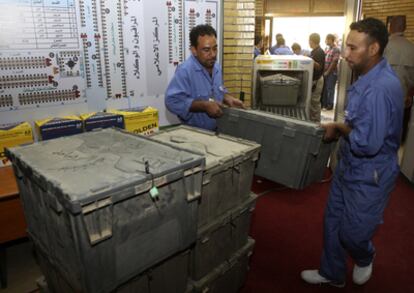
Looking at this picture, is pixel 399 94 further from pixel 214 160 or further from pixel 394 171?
pixel 214 160

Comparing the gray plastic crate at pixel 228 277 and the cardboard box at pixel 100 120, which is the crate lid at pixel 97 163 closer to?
the gray plastic crate at pixel 228 277

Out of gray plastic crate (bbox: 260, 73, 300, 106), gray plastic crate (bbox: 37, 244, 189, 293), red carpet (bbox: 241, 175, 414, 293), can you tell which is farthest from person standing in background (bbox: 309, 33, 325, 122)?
gray plastic crate (bbox: 37, 244, 189, 293)

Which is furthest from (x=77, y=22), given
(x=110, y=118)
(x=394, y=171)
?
(x=394, y=171)

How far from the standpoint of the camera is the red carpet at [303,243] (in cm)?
256

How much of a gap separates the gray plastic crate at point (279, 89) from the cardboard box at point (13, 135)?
111 inches

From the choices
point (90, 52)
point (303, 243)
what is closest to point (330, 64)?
point (303, 243)

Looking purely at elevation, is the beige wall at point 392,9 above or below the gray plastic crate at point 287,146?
above

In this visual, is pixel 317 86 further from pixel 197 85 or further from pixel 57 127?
pixel 57 127

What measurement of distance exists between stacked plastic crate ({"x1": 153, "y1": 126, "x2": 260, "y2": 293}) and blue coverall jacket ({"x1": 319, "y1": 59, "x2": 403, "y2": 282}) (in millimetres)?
582

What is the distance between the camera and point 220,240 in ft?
6.75

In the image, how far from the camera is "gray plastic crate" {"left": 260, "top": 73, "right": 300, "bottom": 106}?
4367 millimetres

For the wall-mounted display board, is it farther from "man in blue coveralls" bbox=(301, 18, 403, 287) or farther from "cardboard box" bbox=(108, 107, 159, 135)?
"man in blue coveralls" bbox=(301, 18, 403, 287)

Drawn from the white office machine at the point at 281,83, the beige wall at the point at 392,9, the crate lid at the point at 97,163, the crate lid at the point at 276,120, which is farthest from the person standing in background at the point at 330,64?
the crate lid at the point at 97,163

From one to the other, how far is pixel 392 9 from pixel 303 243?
6896 millimetres
